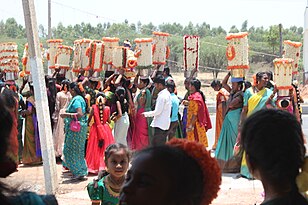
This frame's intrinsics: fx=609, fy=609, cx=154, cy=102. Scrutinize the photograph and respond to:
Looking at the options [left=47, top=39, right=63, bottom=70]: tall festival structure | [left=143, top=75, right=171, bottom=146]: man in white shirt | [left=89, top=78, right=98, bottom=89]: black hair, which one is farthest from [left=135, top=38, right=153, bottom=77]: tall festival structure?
[left=47, top=39, right=63, bottom=70]: tall festival structure

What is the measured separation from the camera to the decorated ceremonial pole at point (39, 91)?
7574 millimetres

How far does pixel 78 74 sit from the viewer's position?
12.0m

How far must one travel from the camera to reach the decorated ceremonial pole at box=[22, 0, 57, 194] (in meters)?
7.57

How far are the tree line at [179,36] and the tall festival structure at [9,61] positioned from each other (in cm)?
2592

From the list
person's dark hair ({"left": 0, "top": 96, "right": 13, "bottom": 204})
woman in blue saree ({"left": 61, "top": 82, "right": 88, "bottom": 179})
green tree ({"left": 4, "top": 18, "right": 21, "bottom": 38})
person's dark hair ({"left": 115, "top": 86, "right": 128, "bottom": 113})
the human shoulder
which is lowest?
woman in blue saree ({"left": 61, "top": 82, "right": 88, "bottom": 179})

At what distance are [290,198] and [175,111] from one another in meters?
7.62

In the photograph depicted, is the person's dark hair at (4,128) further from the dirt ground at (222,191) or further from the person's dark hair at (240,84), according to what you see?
the person's dark hair at (240,84)

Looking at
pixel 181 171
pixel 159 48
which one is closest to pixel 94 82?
pixel 159 48

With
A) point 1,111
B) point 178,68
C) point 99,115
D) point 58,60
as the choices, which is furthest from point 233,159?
point 178,68

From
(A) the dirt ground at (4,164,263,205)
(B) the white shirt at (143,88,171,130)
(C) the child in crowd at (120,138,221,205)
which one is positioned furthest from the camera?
(B) the white shirt at (143,88,171,130)

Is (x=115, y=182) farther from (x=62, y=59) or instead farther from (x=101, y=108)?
(x=62, y=59)

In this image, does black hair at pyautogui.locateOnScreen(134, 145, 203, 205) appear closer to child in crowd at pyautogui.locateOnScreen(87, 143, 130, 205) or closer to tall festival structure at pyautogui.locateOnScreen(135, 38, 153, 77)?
child in crowd at pyautogui.locateOnScreen(87, 143, 130, 205)

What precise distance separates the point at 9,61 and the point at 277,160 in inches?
405

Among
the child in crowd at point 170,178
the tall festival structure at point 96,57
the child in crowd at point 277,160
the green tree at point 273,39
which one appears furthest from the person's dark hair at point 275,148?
the green tree at point 273,39
